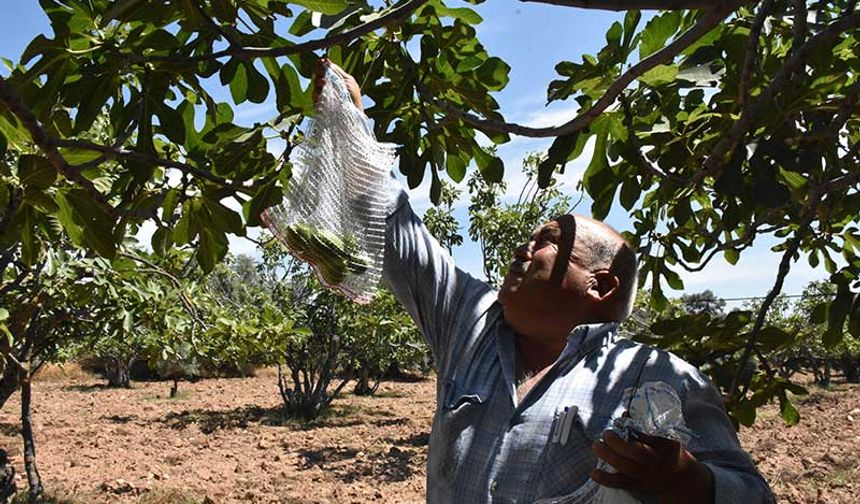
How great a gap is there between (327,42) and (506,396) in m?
0.73

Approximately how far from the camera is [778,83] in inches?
60.1

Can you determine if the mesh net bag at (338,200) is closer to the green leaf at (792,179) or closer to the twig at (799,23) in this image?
the twig at (799,23)

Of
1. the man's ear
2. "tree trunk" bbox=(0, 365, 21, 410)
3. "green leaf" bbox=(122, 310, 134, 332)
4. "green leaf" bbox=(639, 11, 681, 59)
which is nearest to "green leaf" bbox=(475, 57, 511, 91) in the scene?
"green leaf" bbox=(639, 11, 681, 59)

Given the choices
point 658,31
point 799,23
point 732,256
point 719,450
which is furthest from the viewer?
point 732,256

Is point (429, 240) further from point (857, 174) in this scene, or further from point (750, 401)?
point (750, 401)

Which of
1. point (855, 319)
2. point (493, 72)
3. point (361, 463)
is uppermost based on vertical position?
point (493, 72)

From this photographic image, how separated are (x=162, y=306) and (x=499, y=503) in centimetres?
414

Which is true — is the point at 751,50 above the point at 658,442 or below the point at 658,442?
above

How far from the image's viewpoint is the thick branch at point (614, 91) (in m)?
1.30

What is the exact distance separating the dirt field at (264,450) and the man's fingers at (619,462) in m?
7.13

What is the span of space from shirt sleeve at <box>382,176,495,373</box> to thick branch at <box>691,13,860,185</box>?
0.58 meters

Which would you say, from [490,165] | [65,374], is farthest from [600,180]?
[65,374]

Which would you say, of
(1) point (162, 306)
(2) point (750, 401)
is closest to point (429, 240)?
(2) point (750, 401)

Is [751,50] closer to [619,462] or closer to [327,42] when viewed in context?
[327,42]
